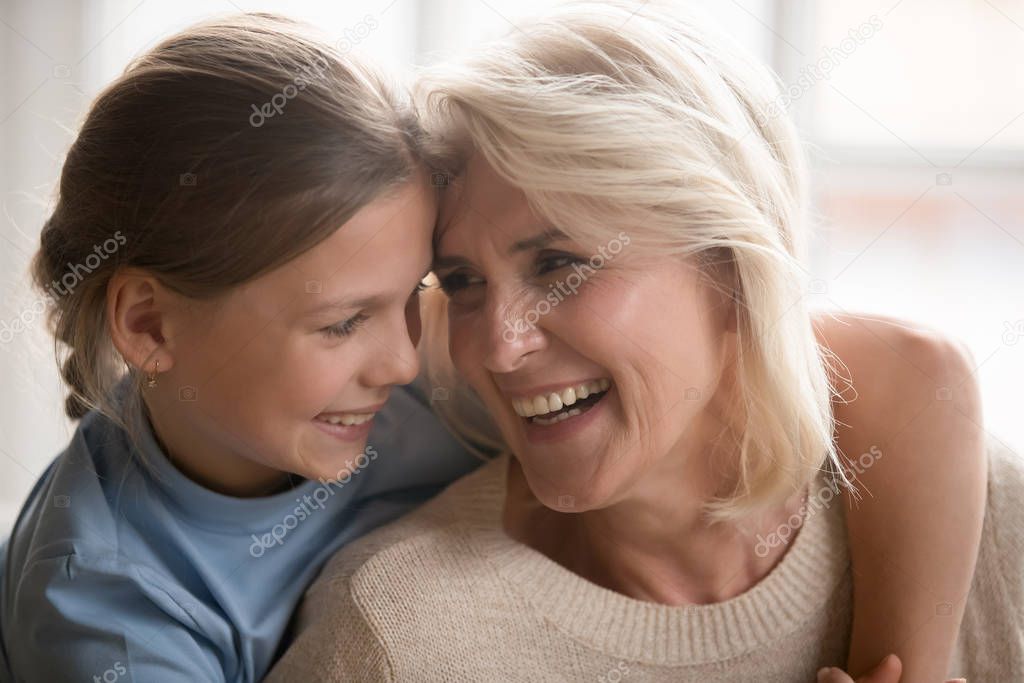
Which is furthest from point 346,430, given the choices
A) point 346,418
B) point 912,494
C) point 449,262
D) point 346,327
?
point 912,494

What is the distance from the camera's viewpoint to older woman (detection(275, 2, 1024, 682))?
1.23m

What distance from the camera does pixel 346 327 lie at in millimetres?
1311

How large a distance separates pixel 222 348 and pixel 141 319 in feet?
0.43

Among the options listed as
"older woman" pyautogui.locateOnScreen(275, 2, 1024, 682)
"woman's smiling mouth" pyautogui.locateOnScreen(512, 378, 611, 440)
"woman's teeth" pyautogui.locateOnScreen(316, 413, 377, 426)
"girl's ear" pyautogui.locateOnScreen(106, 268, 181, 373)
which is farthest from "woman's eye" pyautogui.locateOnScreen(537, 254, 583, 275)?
"girl's ear" pyautogui.locateOnScreen(106, 268, 181, 373)

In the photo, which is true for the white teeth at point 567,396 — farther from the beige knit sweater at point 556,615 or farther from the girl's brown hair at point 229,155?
the girl's brown hair at point 229,155

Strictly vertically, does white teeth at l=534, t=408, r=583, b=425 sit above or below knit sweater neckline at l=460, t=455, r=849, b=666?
above

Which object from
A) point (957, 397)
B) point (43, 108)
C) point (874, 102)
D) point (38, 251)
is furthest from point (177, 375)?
point (874, 102)

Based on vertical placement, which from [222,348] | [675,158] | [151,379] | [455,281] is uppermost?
[675,158]

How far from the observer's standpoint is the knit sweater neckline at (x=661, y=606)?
1.34 m

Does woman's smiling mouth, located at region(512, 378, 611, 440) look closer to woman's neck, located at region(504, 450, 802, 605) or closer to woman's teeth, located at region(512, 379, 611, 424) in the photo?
woman's teeth, located at region(512, 379, 611, 424)

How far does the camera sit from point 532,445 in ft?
4.35

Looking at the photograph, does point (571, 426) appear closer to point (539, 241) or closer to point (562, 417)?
point (562, 417)

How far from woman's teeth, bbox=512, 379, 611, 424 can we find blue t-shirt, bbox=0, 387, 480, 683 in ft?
0.89

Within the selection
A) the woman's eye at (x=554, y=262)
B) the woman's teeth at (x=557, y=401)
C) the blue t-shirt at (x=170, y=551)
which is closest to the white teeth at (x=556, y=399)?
the woman's teeth at (x=557, y=401)
